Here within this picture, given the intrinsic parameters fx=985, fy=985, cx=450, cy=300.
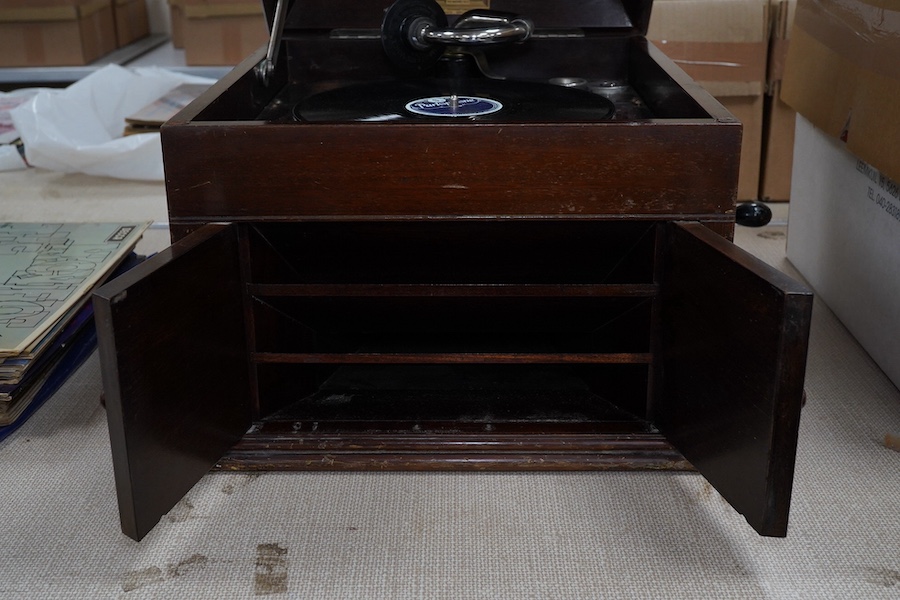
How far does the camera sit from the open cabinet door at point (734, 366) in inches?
32.4

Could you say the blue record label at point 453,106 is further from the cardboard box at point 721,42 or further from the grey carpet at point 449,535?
the cardboard box at point 721,42

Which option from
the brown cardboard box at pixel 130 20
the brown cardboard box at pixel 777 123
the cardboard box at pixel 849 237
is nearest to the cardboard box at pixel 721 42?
the brown cardboard box at pixel 777 123

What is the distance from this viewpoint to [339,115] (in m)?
1.21

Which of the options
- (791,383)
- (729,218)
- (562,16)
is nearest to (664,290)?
(729,218)

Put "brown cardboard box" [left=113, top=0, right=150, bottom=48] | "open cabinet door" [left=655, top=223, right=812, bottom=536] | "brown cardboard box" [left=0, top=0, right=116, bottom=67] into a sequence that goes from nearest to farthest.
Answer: "open cabinet door" [left=655, top=223, right=812, bottom=536] < "brown cardboard box" [left=0, top=0, right=116, bottom=67] < "brown cardboard box" [left=113, top=0, right=150, bottom=48]

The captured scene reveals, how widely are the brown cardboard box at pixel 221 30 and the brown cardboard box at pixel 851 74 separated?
1.46 meters

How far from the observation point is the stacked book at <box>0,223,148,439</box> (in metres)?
1.17

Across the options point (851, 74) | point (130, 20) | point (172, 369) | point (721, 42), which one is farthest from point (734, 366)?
point (130, 20)

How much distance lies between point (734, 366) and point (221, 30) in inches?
82.7

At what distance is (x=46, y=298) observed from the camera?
1278mm

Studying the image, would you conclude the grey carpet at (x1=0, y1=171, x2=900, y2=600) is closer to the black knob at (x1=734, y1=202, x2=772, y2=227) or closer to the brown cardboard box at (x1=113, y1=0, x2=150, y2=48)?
the black knob at (x1=734, y1=202, x2=772, y2=227)

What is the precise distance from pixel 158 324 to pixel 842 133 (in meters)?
1.00

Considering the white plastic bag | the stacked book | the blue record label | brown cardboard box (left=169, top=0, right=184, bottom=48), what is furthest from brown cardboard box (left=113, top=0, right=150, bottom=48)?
the blue record label

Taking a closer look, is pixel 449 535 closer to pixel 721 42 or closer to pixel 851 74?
pixel 851 74
